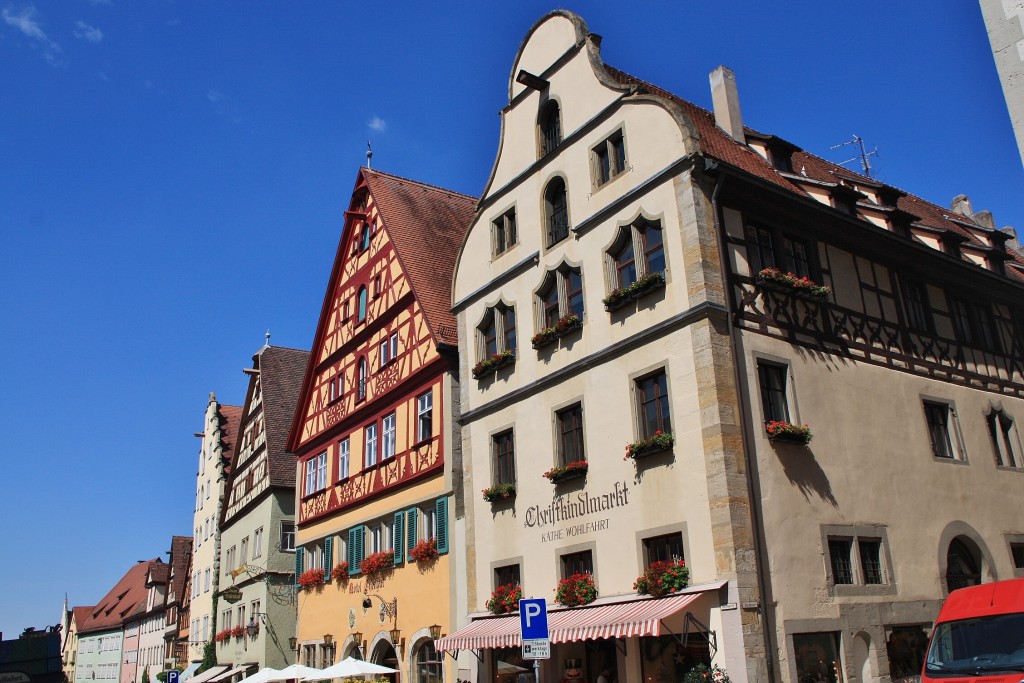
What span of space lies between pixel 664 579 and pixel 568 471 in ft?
10.5

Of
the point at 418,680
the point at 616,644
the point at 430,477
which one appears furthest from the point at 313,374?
the point at 616,644

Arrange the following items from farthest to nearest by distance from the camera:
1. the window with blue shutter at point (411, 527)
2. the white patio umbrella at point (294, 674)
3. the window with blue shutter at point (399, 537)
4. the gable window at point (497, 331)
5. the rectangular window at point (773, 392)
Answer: the window with blue shutter at point (399, 537) → the window with blue shutter at point (411, 527) → the white patio umbrella at point (294, 674) → the gable window at point (497, 331) → the rectangular window at point (773, 392)

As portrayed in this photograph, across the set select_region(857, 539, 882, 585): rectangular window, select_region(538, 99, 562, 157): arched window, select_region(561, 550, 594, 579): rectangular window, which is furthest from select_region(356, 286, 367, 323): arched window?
select_region(857, 539, 882, 585): rectangular window

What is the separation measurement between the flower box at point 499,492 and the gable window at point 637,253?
15.7ft

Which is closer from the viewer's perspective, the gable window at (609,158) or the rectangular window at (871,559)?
the rectangular window at (871,559)

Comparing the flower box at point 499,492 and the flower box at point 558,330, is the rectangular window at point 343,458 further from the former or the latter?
the flower box at point 558,330

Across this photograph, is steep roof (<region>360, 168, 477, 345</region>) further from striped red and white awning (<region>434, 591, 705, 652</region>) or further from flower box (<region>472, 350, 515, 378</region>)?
striped red and white awning (<region>434, 591, 705, 652</region>)

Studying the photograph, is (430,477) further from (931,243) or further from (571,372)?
(931,243)

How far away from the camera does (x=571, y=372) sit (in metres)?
18.2

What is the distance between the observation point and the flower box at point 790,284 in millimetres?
16375

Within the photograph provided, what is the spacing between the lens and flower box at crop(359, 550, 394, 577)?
23984 millimetres

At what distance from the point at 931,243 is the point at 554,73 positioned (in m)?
9.38

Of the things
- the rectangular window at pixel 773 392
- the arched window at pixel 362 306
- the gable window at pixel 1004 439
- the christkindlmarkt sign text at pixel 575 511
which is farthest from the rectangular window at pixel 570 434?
the arched window at pixel 362 306

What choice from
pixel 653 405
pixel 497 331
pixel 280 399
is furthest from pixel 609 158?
pixel 280 399
